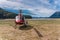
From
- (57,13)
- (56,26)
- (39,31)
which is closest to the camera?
(39,31)

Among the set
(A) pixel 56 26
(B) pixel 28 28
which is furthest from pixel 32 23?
(A) pixel 56 26

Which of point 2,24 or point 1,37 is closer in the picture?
point 1,37

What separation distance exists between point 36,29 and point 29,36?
2.72m

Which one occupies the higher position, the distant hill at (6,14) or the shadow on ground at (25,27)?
the distant hill at (6,14)

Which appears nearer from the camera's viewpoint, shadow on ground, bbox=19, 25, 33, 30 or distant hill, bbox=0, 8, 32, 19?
shadow on ground, bbox=19, 25, 33, 30

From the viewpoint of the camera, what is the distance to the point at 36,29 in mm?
23562

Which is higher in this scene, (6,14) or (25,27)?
(6,14)

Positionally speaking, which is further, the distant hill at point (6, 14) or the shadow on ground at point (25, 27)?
the distant hill at point (6, 14)

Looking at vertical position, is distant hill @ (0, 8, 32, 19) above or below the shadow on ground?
above

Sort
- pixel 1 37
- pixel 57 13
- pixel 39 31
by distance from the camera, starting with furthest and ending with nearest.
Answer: pixel 57 13 < pixel 39 31 < pixel 1 37

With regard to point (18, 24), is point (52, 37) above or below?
below

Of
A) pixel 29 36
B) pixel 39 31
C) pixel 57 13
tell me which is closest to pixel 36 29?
pixel 39 31

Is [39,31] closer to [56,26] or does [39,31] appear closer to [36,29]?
[36,29]

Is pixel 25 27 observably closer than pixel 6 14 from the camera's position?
Yes
